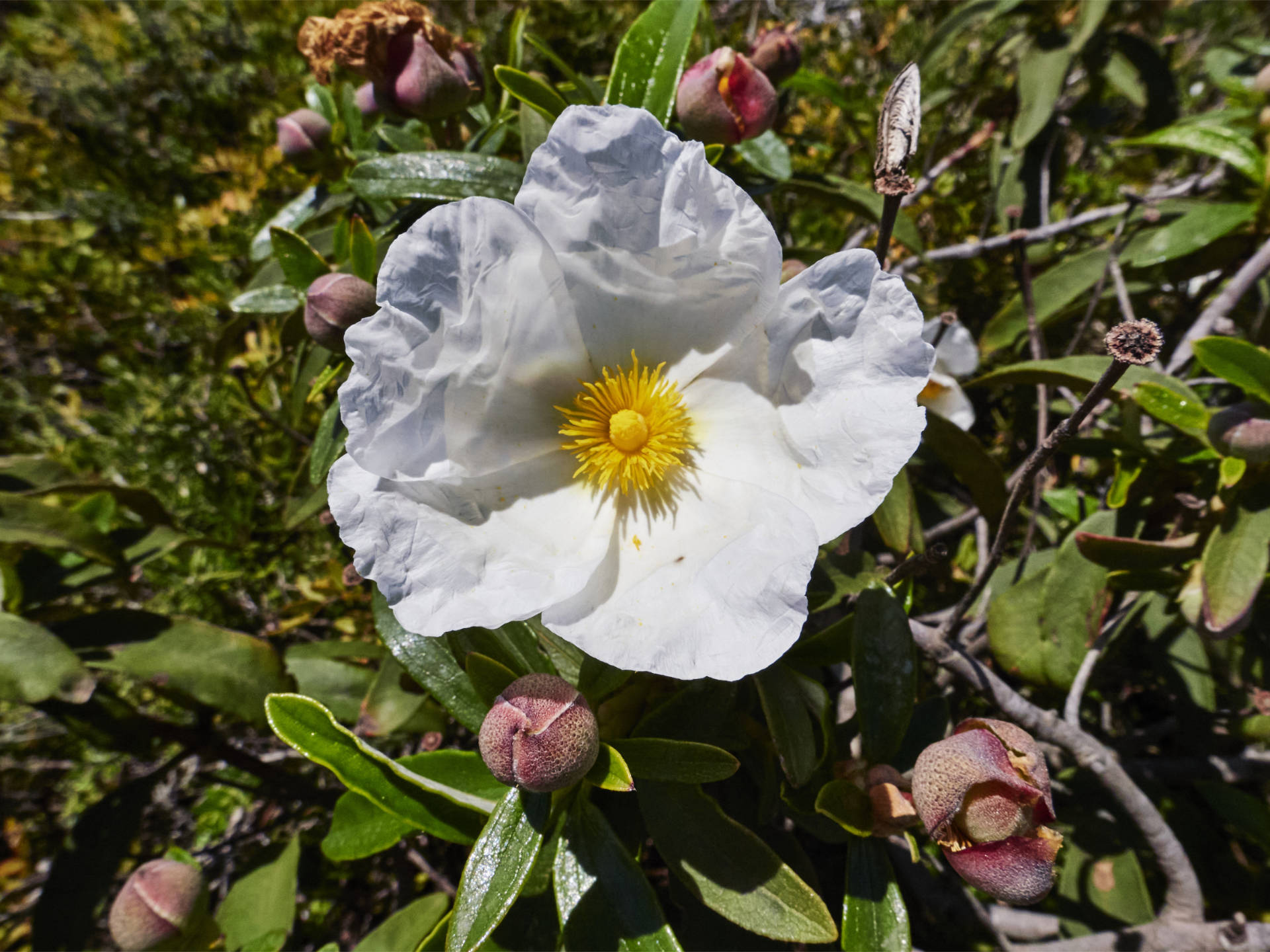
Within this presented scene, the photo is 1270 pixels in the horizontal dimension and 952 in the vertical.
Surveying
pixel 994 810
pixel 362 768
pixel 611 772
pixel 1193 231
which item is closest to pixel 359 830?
pixel 362 768

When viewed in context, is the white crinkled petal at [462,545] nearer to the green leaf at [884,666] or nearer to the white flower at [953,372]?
the green leaf at [884,666]

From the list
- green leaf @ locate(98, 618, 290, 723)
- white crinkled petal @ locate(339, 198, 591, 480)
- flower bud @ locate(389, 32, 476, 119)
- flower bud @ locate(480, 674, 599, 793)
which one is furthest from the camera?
green leaf @ locate(98, 618, 290, 723)

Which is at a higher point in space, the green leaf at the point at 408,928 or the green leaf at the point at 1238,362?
the green leaf at the point at 1238,362

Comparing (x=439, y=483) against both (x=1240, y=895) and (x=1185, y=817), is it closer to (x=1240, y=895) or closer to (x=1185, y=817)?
(x=1185, y=817)

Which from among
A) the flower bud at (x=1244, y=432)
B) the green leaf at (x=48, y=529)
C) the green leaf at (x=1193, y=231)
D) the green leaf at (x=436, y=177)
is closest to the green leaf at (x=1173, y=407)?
the flower bud at (x=1244, y=432)

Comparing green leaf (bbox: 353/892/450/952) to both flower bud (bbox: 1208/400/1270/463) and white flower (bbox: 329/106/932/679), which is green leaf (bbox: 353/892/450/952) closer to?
white flower (bbox: 329/106/932/679)

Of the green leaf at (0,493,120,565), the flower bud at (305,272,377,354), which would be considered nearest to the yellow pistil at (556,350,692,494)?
the flower bud at (305,272,377,354)
